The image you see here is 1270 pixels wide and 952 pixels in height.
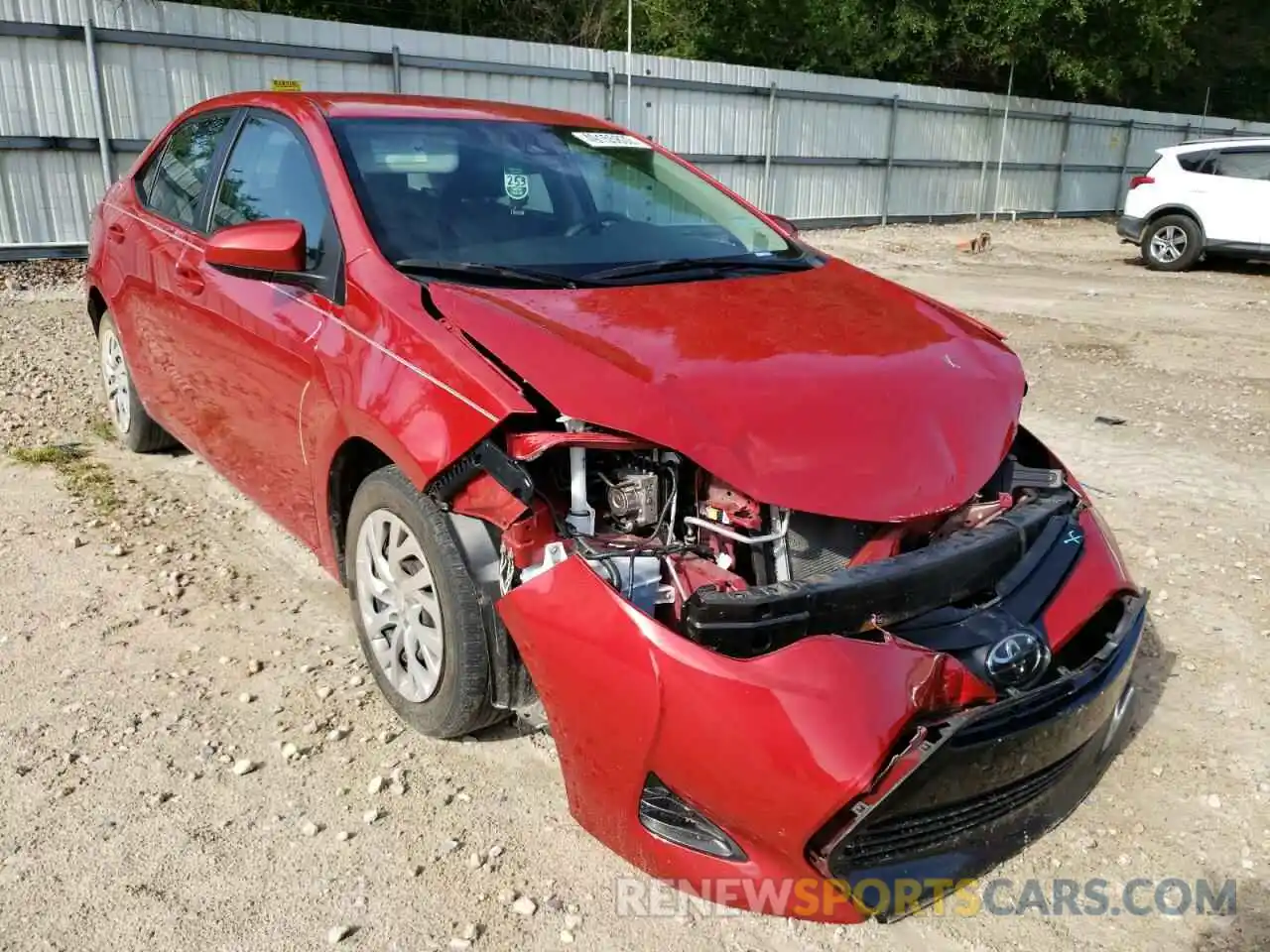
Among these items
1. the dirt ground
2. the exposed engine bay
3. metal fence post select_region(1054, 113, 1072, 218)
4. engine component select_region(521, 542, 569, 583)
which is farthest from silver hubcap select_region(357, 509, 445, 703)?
metal fence post select_region(1054, 113, 1072, 218)

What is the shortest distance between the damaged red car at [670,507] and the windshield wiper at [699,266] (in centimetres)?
2

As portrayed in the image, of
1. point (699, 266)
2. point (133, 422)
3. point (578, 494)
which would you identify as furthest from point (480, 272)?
point (133, 422)

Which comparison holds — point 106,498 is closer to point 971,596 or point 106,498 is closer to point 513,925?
point 513,925

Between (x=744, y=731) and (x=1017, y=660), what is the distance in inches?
25.0

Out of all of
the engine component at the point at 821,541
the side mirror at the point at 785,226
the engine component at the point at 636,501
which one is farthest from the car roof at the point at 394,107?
the engine component at the point at 821,541

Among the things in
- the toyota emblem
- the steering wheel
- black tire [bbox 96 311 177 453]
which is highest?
the steering wheel

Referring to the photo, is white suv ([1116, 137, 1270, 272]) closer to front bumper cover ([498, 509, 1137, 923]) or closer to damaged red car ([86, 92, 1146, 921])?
damaged red car ([86, 92, 1146, 921])

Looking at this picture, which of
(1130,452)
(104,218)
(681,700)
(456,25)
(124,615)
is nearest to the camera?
(681,700)

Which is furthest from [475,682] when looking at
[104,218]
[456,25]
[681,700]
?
[456,25]

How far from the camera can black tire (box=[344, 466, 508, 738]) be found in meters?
2.50

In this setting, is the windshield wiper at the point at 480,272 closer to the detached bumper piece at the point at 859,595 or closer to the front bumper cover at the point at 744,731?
the front bumper cover at the point at 744,731

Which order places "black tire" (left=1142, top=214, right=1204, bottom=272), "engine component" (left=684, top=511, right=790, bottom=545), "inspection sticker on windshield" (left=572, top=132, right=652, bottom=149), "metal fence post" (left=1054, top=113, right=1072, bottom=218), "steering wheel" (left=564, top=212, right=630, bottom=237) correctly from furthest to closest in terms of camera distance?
"metal fence post" (left=1054, top=113, right=1072, bottom=218), "black tire" (left=1142, top=214, right=1204, bottom=272), "inspection sticker on windshield" (left=572, top=132, right=652, bottom=149), "steering wheel" (left=564, top=212, right=630, bottom=237), "engine component" (left=684, top=511, right=790, bottom=545)

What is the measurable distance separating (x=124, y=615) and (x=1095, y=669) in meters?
3.05

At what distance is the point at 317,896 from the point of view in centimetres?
230
